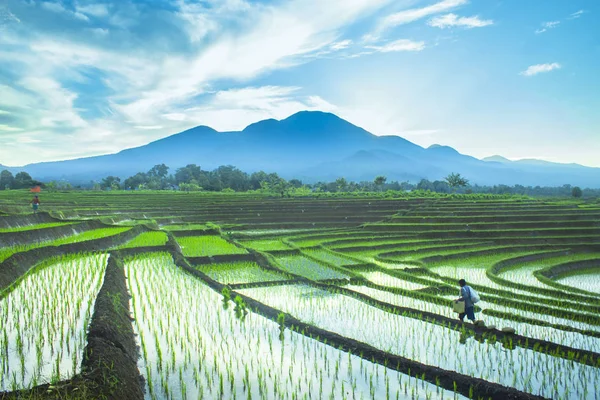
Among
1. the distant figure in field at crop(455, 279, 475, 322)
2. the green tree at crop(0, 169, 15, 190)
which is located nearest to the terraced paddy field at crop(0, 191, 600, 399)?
the distant figure in field at crop(455, 279, 475, 322)

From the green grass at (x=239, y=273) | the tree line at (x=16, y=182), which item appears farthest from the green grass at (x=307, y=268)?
the tree line at (x=16, y=182)

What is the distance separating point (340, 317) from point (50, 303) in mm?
5352

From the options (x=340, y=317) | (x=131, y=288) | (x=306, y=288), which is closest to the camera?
(x=340, y=317)

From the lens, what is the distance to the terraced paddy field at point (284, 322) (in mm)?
5254

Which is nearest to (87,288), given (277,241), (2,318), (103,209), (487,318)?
(2,318)

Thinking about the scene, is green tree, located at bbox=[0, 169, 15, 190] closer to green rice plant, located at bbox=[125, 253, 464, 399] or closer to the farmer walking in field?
green rice plant, located at bbox=[125, 253, 464, 399]

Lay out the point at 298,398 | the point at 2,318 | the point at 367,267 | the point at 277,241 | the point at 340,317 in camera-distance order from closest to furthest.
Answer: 1. the point at 298,398
2. the point at 2,318
3. the point at 340,317
4. the point at 367,267
5. the point at 277,241

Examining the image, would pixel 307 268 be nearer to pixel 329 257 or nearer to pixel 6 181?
pixel 329 257

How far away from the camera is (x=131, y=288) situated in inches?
388

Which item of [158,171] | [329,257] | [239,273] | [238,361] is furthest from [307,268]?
[158,171]

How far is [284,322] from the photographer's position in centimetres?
777

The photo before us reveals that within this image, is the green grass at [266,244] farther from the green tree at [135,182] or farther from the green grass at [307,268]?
the green tree at [135,182]

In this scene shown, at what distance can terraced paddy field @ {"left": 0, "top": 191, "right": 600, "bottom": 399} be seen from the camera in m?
5.25

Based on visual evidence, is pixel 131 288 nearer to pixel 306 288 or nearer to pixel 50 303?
pixel 50 303
